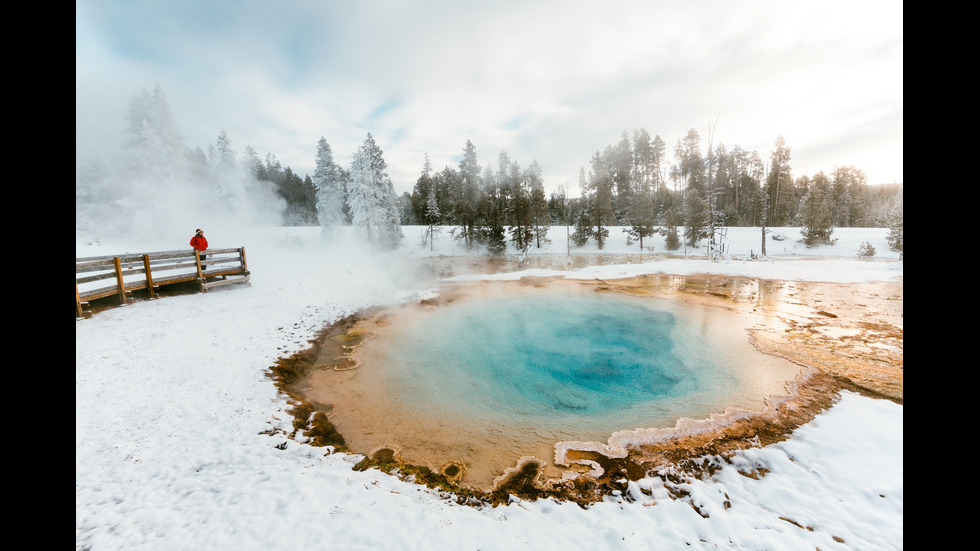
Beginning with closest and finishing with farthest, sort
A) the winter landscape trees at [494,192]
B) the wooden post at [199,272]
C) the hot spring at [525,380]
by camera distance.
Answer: the hot spring at [525,380]
the wooden post at [199,272]
the winter landscape trees at [494,192]

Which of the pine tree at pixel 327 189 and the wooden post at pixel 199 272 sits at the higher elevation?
the pine tree at pixel 327 189

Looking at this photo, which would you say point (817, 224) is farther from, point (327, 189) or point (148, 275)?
Answer: point (327, 189)

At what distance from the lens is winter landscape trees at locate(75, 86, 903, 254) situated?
104 feet

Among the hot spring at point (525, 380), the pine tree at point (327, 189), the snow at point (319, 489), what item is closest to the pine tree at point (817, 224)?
the hot spring at point (525, 380)

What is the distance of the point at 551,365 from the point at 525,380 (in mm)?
1387

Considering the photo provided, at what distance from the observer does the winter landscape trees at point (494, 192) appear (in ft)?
104

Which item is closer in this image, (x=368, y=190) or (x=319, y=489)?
(x=319, y=489)

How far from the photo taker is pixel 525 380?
966 cm

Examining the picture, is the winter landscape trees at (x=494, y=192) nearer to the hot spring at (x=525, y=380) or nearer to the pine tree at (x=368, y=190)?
the pine tree at (x=368, y=190)

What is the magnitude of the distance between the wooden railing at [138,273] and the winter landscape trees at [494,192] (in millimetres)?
12909

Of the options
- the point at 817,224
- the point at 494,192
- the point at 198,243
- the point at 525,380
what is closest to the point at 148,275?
the point at 198,243

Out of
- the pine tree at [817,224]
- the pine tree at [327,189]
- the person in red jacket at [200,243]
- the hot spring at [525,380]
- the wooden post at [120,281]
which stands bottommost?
the hot spring at [525,380]

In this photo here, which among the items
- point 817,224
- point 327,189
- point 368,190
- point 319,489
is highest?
point 327,189
